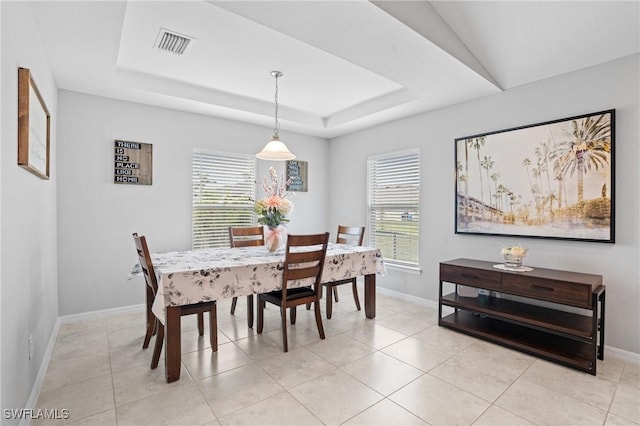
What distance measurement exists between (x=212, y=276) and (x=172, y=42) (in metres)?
1.94

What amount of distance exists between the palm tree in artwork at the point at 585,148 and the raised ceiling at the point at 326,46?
52cm

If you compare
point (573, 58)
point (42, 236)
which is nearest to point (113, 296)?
point (42, 236)

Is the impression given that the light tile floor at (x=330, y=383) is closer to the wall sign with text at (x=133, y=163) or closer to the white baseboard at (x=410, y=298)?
the white baseboard at (x=410, y=298)

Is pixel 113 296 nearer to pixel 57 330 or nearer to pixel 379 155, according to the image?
pixel 57 330

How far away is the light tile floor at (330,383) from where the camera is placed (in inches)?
75.8

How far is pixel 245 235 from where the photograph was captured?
385 cm

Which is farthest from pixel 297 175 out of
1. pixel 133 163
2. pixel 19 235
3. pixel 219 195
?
pixel 19 235

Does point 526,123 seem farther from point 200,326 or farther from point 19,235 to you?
point 19,235

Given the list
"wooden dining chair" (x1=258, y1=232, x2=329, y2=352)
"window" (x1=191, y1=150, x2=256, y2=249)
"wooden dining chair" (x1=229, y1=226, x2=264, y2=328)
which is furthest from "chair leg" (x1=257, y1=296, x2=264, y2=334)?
"window" (x1=191, y1=150, x2=256, y2=249)

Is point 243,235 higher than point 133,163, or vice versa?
point 133,163

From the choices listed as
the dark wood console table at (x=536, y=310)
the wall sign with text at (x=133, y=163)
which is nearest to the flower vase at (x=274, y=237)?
the dark wood console table at (x=536, y=310)

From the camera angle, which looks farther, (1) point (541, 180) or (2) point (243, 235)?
(2) point (243, 235)

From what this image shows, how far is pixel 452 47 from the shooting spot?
8.68ft

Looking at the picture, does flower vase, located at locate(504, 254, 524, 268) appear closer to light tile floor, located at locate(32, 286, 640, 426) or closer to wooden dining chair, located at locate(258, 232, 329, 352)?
light tile floor, located at locate(32, 286, 640, 426)
